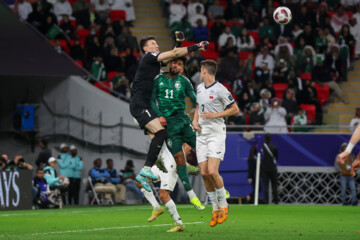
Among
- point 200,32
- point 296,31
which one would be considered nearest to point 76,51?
point 200,32

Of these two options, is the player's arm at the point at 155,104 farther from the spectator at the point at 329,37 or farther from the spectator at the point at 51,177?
the spectator at the point at 329,37

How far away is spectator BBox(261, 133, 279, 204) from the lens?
2456 cm

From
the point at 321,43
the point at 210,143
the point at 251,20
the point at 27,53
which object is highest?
the point at 251,20

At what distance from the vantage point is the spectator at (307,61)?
30.2 metres

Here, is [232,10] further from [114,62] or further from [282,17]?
[282,17]

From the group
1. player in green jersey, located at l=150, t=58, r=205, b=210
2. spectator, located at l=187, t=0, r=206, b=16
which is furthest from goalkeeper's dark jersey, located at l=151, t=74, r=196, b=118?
spectator, located at l=187, t=0, r=206, b=16

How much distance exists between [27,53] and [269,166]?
310 inches

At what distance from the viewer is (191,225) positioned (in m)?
15.0

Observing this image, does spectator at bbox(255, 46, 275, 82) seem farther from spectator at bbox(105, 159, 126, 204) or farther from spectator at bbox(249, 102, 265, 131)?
spectator at bbox(105, 159, 126, 204)

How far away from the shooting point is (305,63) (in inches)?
1192

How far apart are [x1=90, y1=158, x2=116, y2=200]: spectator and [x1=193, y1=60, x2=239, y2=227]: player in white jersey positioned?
465 inches

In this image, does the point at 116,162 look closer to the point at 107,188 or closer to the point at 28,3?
the point at 107,188

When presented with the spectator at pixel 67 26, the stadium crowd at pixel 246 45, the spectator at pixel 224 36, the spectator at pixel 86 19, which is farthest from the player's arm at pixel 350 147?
the spectator at pixel 224 36

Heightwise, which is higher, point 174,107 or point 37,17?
point 37,17
